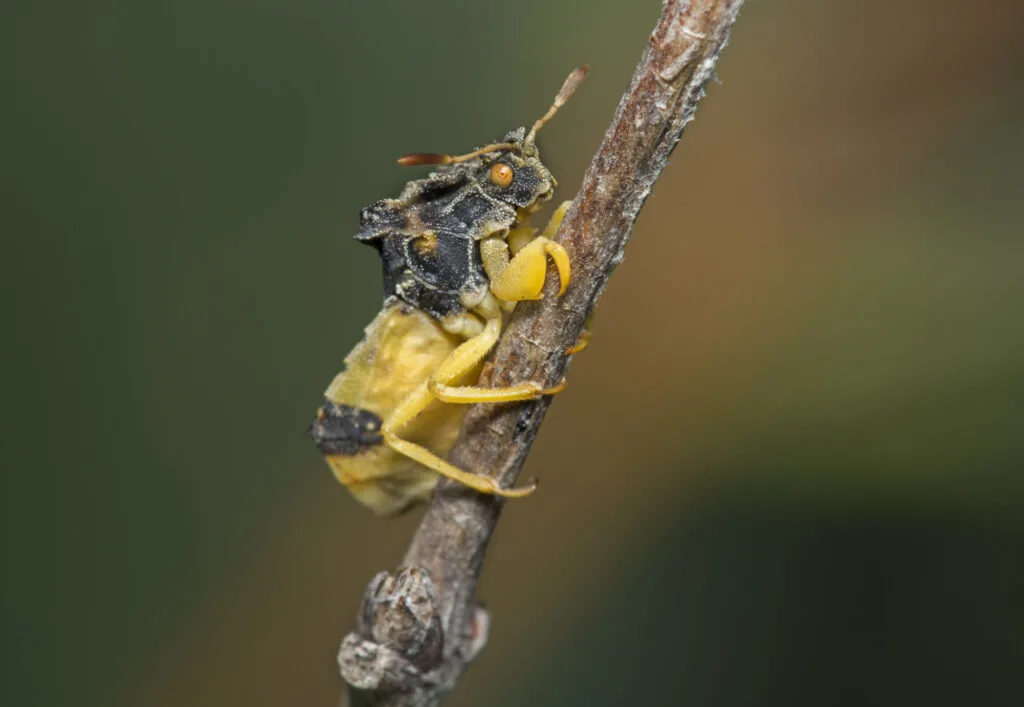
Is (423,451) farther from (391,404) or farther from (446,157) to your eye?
(446,157)

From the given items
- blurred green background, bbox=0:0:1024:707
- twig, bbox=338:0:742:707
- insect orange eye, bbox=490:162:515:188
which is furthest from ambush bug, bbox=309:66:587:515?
blurred green background, bbox=0:0:1024:707

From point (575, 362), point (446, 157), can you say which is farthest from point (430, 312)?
point (575, 362)

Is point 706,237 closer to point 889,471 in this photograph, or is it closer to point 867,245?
point 867,245

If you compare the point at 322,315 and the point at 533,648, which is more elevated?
the point at 322,315

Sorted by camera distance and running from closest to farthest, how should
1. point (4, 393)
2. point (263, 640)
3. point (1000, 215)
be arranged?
point (1000, 215)
point (4, 393)
point (263, 640)

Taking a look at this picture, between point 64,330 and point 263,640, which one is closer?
point 64,330

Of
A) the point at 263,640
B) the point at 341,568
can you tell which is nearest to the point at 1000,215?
the point at 341,568

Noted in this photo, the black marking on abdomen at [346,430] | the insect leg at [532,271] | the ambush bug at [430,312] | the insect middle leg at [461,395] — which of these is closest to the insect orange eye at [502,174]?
the ambush bug at [430,312]
